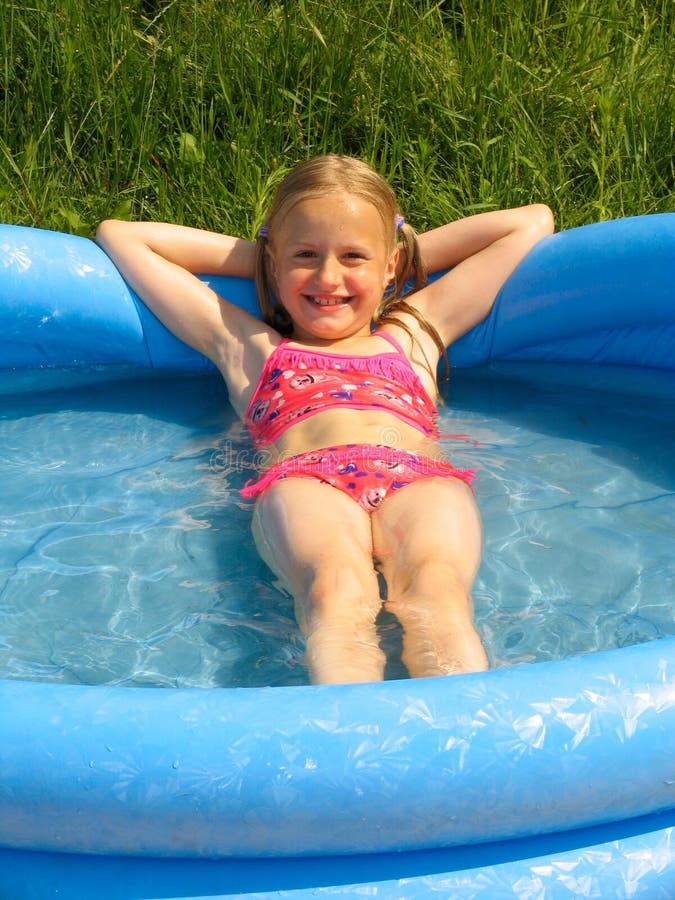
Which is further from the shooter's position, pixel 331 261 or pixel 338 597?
pixel 331 261

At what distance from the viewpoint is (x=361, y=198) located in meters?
2.67

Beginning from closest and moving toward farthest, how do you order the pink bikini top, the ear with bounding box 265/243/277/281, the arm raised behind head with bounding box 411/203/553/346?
the pink bikini top
the ear with bounding box 265/243/277/281
the arm raised behind head with bounding box 411/203/553/346

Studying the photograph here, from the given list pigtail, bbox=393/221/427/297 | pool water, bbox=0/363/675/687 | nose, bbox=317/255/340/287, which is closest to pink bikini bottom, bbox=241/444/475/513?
pool water, bbox=0/363/675/687

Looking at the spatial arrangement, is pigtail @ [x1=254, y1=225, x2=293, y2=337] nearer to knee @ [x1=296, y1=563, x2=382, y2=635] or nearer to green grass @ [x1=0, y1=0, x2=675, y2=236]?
green grass @ [x1=0, y1=0, x2=675, y2=236]

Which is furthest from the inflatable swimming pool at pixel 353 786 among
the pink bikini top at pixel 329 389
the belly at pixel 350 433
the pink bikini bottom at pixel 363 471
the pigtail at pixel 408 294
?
the pigtail at pixel 408 294

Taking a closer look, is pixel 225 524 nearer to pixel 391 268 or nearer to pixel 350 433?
pixel 350 433

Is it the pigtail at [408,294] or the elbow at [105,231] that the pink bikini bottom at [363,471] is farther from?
the elbow at [105,231]

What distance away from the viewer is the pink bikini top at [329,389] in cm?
256

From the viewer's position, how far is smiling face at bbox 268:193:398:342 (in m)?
2.62

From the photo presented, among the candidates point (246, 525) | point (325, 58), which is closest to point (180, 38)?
point (325, 58)

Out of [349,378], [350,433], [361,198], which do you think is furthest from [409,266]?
[350,433]

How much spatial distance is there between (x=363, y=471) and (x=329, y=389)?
35cm

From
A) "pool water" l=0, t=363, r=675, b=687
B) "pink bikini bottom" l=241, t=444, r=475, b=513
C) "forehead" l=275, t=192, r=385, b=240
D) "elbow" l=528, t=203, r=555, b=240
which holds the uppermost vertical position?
"forehead" l=275, t=192, r=385, b=240

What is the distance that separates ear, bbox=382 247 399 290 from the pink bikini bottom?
1.87 feet
